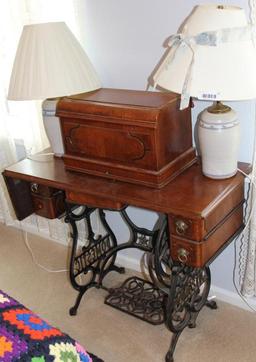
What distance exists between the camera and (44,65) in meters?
1.58

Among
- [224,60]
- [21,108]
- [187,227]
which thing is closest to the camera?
[224,60]

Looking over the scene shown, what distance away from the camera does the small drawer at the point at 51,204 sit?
1.83m

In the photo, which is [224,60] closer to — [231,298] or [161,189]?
[161,189]

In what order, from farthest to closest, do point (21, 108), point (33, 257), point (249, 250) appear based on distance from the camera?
point (33, 257) → point (21, 108) → point (249, 250)

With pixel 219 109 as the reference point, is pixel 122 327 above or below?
below

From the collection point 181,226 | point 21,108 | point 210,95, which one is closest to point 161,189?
point 181,226

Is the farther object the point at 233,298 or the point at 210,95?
the point at 233,298

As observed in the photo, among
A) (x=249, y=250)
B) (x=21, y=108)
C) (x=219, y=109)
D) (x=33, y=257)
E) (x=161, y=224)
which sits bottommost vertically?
(x=33, y=257)

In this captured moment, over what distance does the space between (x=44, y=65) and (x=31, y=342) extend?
3.32ft

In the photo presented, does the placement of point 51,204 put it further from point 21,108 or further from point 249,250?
point 249,250

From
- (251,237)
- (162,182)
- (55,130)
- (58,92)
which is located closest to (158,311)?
(251,237)

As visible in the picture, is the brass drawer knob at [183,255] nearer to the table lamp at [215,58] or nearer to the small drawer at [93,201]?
the small drawer at [93,201]

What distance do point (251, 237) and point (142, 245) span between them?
485mm

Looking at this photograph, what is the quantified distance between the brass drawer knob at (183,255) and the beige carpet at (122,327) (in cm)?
52
